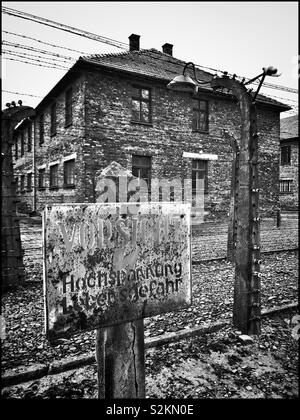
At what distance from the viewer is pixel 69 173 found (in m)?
12.1

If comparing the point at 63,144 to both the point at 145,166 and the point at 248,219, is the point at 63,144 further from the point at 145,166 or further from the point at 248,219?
the point at 248,219

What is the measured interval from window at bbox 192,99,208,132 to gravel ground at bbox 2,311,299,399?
11.9m

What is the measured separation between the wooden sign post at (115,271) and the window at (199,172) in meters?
12.0

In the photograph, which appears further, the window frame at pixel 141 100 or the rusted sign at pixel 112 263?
the window frame at pixel 141 100

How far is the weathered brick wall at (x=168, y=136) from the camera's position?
1081cm

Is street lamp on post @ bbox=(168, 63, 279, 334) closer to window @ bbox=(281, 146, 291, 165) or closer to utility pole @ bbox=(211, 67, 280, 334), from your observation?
utility pole @ bbox=(211, 67, 280, 334)

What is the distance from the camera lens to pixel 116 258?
4.72 ft

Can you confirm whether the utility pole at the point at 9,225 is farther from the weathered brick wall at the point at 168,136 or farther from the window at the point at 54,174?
the window at the point at 54,174

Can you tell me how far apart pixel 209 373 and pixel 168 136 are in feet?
37.2

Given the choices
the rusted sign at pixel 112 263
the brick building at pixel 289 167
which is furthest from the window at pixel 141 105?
the brick building at pixel 289 167

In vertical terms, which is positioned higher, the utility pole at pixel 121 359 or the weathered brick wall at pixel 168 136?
the weathered brick wall at pixel 168 136

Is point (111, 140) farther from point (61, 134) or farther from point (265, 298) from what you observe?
point (265, 298)

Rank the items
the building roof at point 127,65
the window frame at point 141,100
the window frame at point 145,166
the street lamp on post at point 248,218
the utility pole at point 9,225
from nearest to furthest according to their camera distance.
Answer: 1. the street lamp on post at point 248,218
2. the utility pole at point 9,225
3. the building roof at point 127,65
4. the window frame at point 141,100
5. the window frame at point 145,166
